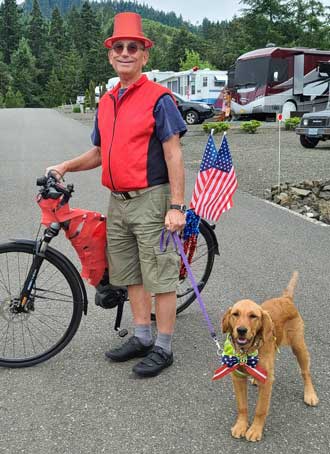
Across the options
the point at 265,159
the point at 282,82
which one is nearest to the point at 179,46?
the point at 282,82

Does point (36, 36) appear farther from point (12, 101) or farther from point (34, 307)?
point (34, 307)

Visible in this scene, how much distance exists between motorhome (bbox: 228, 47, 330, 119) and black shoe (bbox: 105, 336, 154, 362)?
2491cm

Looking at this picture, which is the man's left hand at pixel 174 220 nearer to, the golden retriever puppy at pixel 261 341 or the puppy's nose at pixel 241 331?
the golden retriever puppy at pixel 261 341

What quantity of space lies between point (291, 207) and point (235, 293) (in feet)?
14.0

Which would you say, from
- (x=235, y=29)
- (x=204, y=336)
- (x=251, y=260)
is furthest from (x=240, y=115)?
(x=235, y=29)

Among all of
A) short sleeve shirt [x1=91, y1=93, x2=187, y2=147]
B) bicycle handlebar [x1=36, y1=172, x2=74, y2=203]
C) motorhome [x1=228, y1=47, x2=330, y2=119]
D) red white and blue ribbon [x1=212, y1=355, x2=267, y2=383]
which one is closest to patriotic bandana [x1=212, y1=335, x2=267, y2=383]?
red white and blue ribbon [x1=212, y1=355, x2=267, y2=383]

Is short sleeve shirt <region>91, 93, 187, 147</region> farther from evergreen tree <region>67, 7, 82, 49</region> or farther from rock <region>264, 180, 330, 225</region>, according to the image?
evergreen tree <region>67, 7, 82, 49</region>

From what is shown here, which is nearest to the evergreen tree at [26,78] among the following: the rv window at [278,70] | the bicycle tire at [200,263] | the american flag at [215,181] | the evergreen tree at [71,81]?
the evergreen tree at [71,81]

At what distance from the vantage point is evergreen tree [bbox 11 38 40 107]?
97.3m

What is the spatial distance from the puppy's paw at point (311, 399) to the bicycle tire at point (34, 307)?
60.6 inches

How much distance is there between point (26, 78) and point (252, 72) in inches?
3137

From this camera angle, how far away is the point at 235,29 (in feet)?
219

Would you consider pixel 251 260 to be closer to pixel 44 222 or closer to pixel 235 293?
pixel 235 293

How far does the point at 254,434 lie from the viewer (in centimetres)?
274
